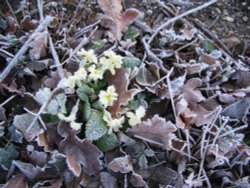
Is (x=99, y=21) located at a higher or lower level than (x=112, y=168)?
higher

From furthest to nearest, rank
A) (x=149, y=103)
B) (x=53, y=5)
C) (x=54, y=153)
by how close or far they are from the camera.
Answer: (x=53, y=5)
(x=149, y=103)
(x=54, y=153)

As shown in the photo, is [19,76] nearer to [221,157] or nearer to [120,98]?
[120,98]

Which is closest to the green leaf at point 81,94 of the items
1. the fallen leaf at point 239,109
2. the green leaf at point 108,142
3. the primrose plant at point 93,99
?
the primrose plant at point 93,99

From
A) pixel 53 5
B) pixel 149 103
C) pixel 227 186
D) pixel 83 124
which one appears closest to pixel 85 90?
pixel 83 124

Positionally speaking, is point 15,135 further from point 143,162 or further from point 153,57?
point 153,57

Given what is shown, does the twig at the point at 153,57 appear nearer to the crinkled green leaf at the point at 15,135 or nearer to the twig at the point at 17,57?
the twig at the point at 17,57

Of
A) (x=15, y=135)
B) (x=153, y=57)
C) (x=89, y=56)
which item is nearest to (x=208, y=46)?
(x=153, y=57)
